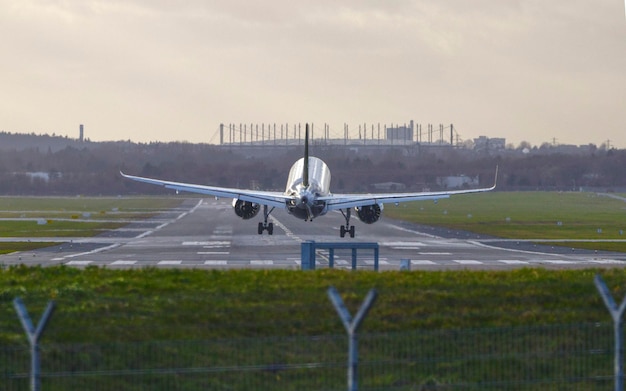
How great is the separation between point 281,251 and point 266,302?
34.9 meters

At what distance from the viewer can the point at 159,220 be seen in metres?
96.5

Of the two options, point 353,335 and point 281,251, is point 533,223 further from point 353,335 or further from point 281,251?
point 353,335

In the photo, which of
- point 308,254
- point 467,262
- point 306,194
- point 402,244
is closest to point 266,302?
point 308,254

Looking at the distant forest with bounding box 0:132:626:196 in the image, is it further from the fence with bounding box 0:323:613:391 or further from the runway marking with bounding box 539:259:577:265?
the fence with bounding box 0:323:613:391

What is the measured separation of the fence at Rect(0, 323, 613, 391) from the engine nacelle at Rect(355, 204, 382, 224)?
47867 mm

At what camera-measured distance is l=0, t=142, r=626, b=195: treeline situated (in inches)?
5994

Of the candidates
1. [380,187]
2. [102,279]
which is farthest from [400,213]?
[102,279]

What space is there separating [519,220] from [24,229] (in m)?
41.8

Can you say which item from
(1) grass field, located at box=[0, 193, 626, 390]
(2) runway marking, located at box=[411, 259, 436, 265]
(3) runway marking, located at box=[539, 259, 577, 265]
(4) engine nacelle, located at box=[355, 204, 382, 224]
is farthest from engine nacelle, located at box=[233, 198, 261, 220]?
(1) grass field, located at box=[0, 193, 626, 390]

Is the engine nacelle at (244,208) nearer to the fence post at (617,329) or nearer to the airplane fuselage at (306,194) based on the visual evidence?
the airplane fuselage at (306,194)

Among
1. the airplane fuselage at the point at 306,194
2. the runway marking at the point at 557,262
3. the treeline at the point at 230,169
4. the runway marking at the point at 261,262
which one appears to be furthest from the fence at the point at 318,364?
the treeline at the point at 230,169

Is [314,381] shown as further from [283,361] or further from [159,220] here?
[159,220]

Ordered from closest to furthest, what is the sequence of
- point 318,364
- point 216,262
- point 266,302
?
point 318,364 → point 266,302 → point 216,262

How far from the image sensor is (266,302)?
19.7 meters
